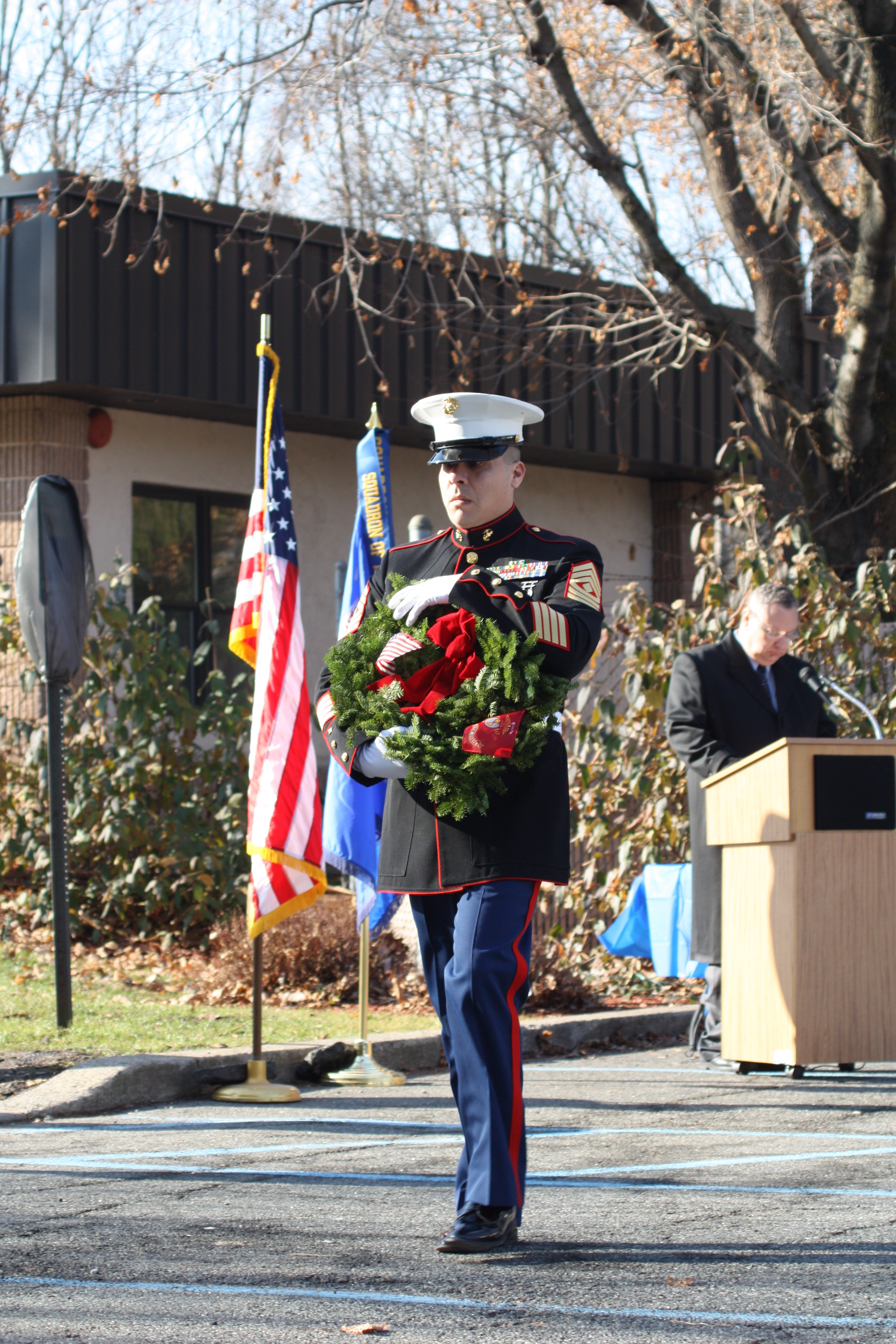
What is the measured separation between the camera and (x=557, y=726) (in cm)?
438

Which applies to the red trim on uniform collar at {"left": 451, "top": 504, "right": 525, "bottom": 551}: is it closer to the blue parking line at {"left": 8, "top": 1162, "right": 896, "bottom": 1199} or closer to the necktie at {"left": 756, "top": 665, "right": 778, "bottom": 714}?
the blue parking line at {"left": 8, "top": 1162, "right": 896, "bottom": 1199}

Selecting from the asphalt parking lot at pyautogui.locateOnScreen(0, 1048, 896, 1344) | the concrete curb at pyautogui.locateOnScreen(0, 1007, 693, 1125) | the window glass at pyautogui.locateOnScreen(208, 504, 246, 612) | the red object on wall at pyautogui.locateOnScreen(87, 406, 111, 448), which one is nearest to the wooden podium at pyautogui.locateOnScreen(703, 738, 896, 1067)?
the asphalt parking lot at pyautogui.locateOnScreen(0, 1048, 896, 1344)

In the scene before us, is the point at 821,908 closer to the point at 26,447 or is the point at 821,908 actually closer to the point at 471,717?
the point at 471,717

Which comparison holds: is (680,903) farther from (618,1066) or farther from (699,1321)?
(699,1321)

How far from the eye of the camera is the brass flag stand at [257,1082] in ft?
22.6

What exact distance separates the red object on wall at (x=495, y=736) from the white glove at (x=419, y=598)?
347 mm

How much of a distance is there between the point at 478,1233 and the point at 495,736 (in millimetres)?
1187

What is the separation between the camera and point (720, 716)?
793 centimetres

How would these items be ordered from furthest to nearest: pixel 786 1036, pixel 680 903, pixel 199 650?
pixel 199 650
pixel 680 903
pixel 786 1036

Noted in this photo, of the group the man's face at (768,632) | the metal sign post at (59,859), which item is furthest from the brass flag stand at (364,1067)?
the man's face at (768,632)

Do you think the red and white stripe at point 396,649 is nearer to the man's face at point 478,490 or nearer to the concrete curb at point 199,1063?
the man's face at point 478,490

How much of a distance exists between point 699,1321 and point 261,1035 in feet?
14.5

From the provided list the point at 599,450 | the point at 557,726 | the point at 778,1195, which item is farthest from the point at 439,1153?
the point at 599,450

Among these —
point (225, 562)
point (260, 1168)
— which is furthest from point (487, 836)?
point (225, 562)
